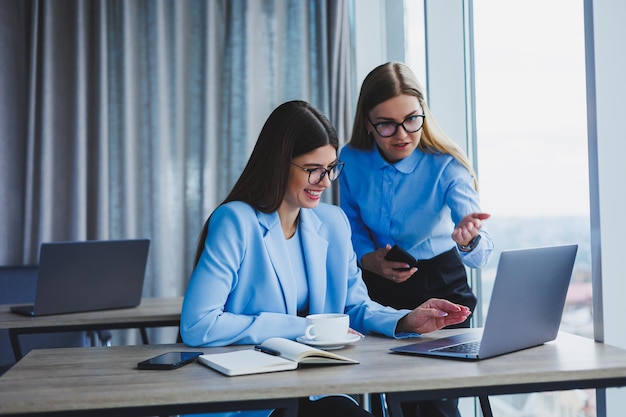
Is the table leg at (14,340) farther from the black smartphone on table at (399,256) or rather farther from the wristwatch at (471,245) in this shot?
the wristwatch at (471,245)

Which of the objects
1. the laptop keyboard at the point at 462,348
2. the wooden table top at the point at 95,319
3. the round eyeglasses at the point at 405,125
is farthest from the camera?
the wooden table top at the point at 95,319

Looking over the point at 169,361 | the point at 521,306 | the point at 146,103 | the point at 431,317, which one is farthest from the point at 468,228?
the point at 146,103

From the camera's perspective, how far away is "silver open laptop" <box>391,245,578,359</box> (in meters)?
1.42

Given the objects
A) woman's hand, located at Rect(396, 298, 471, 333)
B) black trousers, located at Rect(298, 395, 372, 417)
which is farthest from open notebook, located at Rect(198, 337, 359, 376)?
woman's hand, located at Rect(396, 298, 471, 333)

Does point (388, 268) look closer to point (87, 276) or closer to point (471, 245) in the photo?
point (471, 245)

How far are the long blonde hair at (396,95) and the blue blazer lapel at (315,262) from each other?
17.7 inches

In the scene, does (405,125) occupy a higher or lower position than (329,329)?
higher

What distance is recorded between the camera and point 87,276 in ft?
8.32

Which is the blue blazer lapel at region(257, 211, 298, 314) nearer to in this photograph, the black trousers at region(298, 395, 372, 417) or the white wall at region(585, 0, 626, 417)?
the black trousers at region(298, 395, 372, 417)

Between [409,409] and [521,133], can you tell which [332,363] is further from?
[521,133]

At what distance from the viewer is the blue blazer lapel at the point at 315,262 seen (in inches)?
76.5

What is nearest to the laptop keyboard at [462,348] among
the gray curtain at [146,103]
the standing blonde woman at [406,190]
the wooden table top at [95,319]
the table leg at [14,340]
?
the standing blonde woman at [406,190]

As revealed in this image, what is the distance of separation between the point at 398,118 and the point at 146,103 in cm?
244

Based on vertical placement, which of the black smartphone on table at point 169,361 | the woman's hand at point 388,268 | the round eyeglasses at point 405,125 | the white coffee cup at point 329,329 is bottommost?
the black smartphone on table at point 169,361
